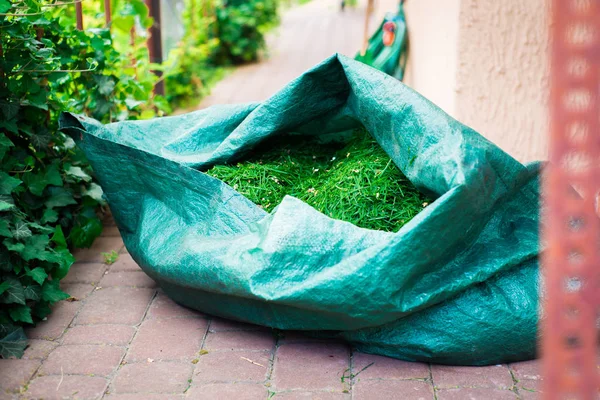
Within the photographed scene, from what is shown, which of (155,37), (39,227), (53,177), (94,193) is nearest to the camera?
(39,227)

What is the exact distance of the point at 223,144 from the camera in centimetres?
284

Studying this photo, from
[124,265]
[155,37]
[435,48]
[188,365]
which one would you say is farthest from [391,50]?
[188,365]

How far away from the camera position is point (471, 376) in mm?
2291

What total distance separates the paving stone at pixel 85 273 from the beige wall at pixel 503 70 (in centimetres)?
199

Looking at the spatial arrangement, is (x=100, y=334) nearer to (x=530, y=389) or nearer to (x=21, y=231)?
(x=21, y=231)

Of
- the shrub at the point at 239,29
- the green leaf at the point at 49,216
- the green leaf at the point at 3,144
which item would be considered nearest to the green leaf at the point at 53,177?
the green leaf at the point at 49,216

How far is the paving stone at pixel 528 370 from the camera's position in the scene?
2.29 m

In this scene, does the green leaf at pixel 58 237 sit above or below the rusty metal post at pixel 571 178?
below

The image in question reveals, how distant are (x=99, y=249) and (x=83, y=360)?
977 millimetres

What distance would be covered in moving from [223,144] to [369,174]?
2.10 feet

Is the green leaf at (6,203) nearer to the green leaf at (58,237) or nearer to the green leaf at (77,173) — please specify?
the green leaf at (58,237)

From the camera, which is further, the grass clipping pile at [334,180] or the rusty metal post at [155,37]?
the rusty metal post at [155,37]

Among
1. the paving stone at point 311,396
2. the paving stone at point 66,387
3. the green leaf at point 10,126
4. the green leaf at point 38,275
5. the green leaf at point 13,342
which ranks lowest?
the green leaf at point 13,342

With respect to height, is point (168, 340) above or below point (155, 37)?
below
